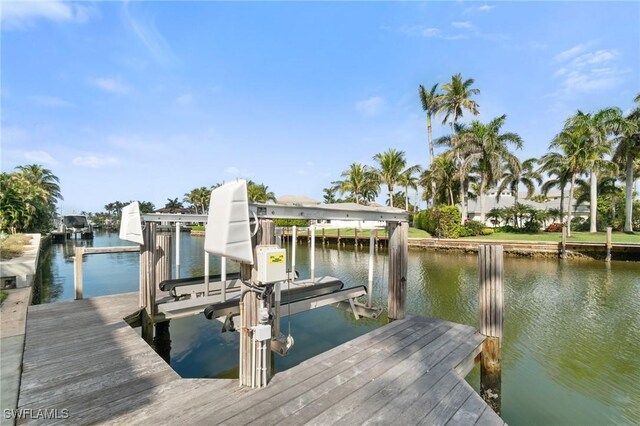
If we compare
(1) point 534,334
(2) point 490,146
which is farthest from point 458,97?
(1) point 534,334

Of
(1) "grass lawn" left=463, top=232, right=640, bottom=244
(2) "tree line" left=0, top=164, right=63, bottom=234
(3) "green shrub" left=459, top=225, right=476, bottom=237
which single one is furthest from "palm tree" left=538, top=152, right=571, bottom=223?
(2) "tree line" left=0, top=164, right=63, bottom=234

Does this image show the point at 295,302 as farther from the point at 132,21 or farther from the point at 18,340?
the point at 132,21

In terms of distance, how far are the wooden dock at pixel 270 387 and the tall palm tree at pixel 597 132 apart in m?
30.5

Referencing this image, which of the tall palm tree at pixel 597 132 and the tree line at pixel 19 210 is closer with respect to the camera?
the tree line at pixel 19 210

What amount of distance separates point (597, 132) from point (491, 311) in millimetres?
30971

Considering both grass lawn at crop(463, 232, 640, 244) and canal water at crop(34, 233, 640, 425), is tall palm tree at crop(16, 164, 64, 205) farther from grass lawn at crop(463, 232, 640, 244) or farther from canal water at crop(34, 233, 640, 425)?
grass lawn at crop(463, 232, 640, 244)

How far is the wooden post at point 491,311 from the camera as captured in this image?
470cm

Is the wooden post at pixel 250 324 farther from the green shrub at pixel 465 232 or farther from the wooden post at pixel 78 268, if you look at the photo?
the green shrub at pixel 465 232

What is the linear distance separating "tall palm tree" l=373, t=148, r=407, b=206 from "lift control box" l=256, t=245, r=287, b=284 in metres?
32.8

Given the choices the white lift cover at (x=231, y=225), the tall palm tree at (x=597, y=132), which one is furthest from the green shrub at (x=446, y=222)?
the white lift cover at (x=231, y=225)

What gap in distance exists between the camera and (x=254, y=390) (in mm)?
3109

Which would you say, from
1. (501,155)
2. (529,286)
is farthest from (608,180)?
(529,286)

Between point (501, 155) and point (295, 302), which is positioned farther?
point (501, 155)

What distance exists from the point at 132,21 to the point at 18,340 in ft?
26.6
